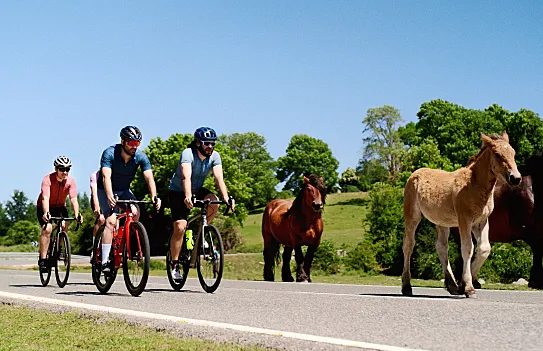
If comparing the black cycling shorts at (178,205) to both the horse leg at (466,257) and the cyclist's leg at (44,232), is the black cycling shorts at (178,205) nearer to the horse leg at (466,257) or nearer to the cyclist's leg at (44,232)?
the cyclist's leg at (44,232)

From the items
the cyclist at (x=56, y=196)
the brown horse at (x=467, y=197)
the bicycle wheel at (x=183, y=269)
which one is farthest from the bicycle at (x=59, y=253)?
the brown horse at (x=467, y=197)

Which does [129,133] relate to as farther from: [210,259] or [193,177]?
[210,259]

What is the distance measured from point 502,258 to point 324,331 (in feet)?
55.2

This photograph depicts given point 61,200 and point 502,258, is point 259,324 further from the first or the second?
point 502,258

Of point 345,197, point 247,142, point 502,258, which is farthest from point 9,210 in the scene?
point 502,258

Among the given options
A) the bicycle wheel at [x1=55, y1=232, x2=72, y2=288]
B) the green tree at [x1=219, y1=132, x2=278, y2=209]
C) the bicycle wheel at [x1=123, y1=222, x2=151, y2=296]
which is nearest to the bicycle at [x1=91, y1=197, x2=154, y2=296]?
the bicycle wheel at [x1=123, y1=222, x2=151, y2=296]

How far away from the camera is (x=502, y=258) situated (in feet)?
75.0

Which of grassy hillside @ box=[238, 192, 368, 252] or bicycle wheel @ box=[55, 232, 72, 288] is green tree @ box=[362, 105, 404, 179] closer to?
grassy hillside @ box=[238, 192, 368, 252]

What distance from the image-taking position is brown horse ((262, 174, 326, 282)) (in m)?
20.0

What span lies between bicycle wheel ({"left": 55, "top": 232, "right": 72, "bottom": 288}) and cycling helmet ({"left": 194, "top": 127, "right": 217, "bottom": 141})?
4119mm

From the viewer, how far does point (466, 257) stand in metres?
11.3

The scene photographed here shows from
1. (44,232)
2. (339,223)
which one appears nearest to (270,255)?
(44,232)

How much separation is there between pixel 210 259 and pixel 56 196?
185 inches

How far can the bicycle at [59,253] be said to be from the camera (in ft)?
49.9
